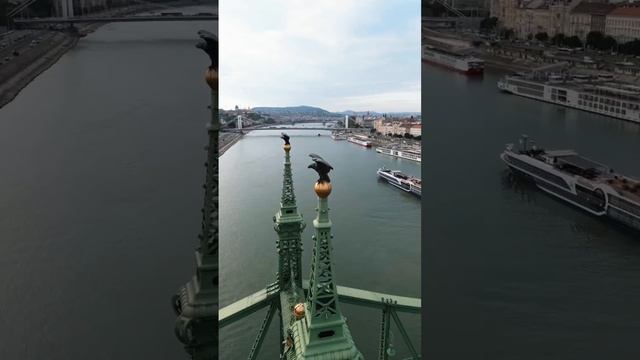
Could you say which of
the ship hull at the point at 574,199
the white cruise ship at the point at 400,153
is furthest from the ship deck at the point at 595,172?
the white cruise ship at the point at 400,153

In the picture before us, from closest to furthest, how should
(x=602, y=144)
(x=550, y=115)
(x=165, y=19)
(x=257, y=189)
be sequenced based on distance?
(x=165, y=19), (x=257, y=189), (x=602, y=144), (x=550, y=115)

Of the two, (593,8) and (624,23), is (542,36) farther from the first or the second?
(624,23)

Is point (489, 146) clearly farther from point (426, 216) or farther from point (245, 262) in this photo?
point (245, 262)

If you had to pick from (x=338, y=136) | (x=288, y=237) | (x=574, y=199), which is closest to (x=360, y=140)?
(x=338, y=136)

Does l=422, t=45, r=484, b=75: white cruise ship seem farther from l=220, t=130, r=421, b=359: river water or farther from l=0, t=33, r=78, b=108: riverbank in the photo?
l=0, t=33, r=78, b=108: riverbank

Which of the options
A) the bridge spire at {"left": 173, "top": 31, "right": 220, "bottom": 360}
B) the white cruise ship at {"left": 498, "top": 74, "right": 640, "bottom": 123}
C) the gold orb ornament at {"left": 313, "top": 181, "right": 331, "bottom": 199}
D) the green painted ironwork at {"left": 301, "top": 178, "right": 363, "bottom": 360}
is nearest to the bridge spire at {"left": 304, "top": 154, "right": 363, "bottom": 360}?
the green painted ironwork at {"left": 301, "top": 178, "right": 363, "bottom": 360}

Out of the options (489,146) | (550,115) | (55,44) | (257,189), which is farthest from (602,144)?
(55,44)

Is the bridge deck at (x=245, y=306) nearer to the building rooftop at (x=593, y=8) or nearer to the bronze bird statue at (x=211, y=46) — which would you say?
the bronze bird statue at (x=211, y=46)
